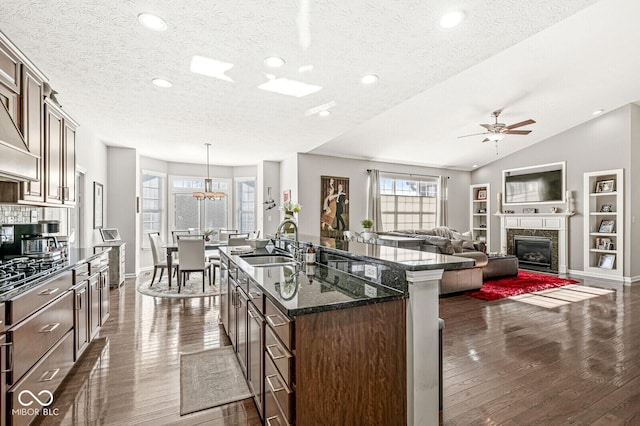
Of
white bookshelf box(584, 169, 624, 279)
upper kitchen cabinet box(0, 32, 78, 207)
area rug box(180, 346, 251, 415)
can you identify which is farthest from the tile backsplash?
white bookshelf box(584, 169, 624, 279)

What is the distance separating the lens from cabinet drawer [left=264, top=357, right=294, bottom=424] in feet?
4.76

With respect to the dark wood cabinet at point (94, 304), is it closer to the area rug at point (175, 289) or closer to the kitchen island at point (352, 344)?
the area rug at point (175, 289)

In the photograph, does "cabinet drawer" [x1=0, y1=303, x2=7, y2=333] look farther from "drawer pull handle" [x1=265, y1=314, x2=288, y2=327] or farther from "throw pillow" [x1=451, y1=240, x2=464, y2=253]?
"throw pillow" [x1=451, y1=240, x2=464, y2=253]

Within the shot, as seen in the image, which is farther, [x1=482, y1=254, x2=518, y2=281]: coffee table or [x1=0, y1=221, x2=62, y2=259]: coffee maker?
[x1=482, y1=254, x2=518, y2=281]: coffee table

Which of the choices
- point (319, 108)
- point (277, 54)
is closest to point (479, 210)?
point (319, 108)

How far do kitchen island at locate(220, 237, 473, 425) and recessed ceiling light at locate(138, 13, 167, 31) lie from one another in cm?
194

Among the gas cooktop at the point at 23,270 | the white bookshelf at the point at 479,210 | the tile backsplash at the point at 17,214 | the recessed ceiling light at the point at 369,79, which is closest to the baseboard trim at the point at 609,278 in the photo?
the white bookshelf at the point at 479,210

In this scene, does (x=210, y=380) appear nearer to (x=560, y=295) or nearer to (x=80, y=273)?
(x=80, y=273)

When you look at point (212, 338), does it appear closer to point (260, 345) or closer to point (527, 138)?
point (260, 345)

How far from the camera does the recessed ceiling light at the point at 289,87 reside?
11.1 ft

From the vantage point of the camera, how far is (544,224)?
7.60 m

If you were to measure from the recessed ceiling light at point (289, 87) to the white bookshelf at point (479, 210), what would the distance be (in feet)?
24.9

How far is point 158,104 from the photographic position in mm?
3930

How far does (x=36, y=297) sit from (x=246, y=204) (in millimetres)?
6824
